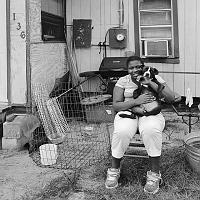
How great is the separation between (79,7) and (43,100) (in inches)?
87.8

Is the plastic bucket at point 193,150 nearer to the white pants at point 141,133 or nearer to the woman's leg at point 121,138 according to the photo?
the white pants at point 141,133

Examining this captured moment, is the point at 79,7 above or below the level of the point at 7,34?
above

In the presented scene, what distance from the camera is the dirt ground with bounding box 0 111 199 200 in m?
3.25

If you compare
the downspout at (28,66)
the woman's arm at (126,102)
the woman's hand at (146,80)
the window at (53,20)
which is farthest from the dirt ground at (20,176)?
the window at (53,20)

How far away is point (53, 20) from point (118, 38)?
44.3 inches

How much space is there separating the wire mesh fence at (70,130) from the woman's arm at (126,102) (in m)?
0.82

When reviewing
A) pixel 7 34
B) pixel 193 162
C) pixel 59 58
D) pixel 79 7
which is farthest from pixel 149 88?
pixel 79 7

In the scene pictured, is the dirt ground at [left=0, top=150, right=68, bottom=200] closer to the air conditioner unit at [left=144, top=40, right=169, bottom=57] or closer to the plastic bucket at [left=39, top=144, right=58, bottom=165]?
the plastic bucket at [left=39, top=144, right=58, bottom=165]

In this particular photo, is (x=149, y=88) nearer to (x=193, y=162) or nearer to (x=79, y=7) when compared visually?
(x=193, y=162)

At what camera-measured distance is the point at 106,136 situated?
5070 millimetres

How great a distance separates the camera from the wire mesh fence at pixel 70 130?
4035 mm

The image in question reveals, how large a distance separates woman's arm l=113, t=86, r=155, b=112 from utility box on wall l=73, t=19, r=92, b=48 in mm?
2981

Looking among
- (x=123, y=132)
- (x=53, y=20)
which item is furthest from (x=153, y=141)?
(x=53, y=20)

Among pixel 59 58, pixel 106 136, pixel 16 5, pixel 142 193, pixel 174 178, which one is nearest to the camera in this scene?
pixel 142 193
